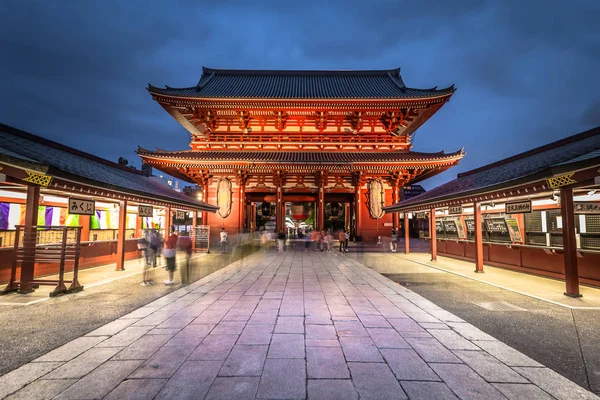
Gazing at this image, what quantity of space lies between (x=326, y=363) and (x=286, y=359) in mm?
462

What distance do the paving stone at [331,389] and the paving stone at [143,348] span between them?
79.6 inches

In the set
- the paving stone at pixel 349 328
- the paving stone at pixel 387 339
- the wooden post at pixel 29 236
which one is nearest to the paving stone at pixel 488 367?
the paving stone at pixel 387 339

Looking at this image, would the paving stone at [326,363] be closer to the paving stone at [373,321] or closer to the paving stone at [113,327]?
the paving stone at [373,321]

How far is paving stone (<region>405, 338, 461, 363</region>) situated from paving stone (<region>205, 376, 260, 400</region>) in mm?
2028

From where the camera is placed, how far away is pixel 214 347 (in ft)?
10.9

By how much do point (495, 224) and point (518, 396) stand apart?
8.99 m

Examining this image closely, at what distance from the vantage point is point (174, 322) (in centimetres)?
420

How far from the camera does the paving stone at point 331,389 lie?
2357 millimetres

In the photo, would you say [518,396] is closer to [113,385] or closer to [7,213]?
[113,385]

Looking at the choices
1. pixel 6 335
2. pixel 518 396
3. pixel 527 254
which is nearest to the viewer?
pixel 518 396

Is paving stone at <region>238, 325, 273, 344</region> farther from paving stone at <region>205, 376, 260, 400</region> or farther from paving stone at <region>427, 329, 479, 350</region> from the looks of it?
paving stone at <region>427, 329, 479, 350</region>

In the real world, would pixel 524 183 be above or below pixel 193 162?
below

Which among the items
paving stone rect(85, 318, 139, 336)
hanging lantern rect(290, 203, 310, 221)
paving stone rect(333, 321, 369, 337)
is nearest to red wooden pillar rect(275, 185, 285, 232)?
hanging lantern rect(290, 203, 310, 221)

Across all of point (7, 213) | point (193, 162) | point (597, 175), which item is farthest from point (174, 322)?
point (193, 162)
